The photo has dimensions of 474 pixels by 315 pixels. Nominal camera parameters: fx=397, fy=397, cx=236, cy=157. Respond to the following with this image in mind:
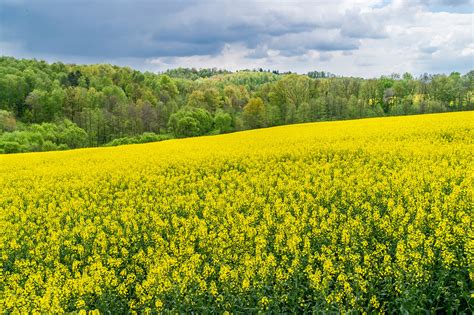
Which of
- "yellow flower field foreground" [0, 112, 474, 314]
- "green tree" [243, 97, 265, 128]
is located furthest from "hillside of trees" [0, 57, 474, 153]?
"yellow flower field foreground" [0, 112, 474, 314]

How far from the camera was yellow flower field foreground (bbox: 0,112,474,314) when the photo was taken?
6.68 m

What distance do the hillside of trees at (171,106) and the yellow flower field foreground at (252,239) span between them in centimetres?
5255

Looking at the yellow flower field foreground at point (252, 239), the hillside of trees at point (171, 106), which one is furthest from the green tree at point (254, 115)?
the yellow flower field foreground at point (252, 239)

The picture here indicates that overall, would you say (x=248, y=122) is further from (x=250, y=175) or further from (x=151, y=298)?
(x=151, y=298)

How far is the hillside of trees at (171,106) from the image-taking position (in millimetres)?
83625

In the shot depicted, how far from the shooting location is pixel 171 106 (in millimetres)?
107500

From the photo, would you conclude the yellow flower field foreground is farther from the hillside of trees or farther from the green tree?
the green tree

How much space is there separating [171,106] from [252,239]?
331 ft

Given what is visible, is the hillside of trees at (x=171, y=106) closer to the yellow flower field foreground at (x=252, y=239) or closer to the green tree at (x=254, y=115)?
the green tree at (x=254, y=115)

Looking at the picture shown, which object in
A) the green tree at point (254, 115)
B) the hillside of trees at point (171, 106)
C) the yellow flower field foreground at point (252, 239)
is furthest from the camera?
the green tree at point (254, 115)

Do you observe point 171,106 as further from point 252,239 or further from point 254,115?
point 252,239

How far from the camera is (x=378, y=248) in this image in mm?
7812

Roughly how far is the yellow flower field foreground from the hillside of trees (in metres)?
52.5

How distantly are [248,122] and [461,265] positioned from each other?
278 ft
